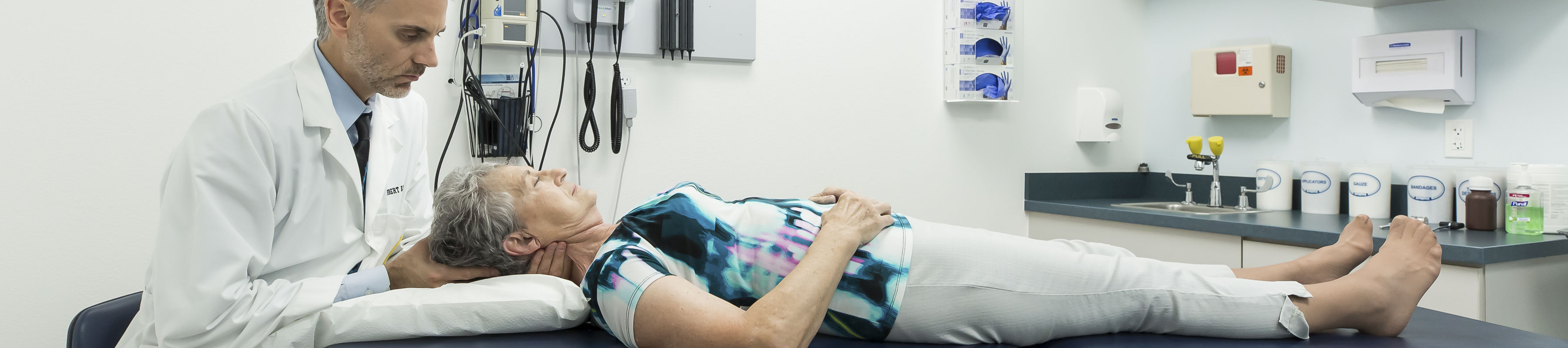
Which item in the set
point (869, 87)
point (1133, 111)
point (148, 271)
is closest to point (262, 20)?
point (148, 271)

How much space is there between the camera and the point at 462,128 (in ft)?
8.14

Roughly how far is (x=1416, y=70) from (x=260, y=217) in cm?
300

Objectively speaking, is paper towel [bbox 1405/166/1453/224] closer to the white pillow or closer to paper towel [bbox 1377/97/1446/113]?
paper towel [bbox 1377/97/1446/113]

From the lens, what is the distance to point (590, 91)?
8.38 ft

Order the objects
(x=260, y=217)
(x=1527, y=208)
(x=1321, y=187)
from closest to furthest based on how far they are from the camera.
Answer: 1. (x=260, y=217)
2. (x=1527, y=208)
3. (x=1321, y=187)

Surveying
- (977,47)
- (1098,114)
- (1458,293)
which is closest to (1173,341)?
(1458,293)

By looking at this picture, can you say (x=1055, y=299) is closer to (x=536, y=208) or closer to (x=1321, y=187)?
(x=536, y=208)

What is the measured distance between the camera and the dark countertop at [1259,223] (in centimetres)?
209

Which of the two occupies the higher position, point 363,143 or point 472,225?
point 363,143

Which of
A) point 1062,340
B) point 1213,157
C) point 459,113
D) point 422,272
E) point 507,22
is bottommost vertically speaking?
point 1062,340

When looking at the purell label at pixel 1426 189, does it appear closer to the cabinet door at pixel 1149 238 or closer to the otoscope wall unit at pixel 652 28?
the cabinet door at pixel 1149 238

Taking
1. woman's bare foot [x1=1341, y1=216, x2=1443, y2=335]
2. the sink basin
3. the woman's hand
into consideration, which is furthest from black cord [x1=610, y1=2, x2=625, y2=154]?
woman's bare foot [x1=1341, y1=216, x2=1443, y2=335]

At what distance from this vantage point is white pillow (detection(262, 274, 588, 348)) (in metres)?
1.48

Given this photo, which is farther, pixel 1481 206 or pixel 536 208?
pixel 1481 206
